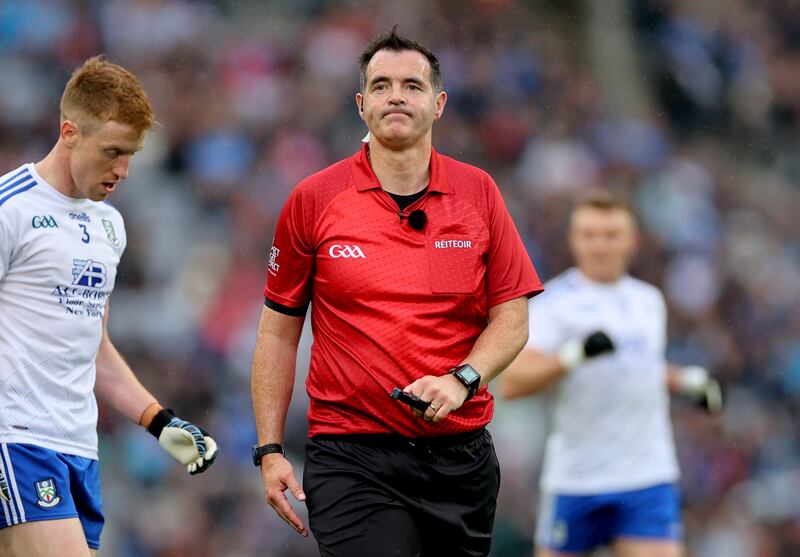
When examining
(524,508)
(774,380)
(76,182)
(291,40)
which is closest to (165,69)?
(291,40)

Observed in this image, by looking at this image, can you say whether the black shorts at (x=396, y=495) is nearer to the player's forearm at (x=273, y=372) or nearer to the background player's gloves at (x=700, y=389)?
the player's forearm at (x=273, y=372)

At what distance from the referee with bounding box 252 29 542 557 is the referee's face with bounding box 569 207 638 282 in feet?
9.42

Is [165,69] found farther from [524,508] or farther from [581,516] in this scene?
[581,516]

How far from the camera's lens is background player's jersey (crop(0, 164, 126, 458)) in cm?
482

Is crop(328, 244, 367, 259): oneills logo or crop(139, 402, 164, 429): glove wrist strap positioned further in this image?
crop(139, 402, 164, 429): glove wrist strap

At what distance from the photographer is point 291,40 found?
13.6 metres

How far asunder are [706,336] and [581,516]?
19.5 feet

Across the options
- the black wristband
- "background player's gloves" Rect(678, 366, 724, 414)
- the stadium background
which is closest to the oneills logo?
the black wristband

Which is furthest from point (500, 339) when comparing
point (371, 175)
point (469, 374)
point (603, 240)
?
point (603, 240)

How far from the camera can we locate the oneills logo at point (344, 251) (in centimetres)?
483

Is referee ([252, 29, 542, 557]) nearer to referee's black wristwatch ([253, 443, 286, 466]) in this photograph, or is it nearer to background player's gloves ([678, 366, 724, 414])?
referee's black wristwatch ([253, 443, 286, 466])

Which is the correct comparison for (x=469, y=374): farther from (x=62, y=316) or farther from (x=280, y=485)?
(x=62, y=316)

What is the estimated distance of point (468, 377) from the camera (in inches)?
181

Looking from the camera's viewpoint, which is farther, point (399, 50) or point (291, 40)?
point (291, 40)
